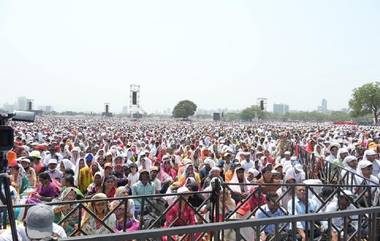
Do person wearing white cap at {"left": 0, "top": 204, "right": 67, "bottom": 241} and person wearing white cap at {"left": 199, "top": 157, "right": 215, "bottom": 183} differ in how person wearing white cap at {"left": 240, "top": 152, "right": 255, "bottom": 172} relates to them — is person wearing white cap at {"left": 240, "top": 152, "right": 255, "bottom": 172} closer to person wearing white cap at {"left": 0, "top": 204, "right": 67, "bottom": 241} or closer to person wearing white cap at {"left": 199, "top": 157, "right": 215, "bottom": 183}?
person wearing white cap at {"left": 199, "top": 157, "right": 215, "bottom": 183}

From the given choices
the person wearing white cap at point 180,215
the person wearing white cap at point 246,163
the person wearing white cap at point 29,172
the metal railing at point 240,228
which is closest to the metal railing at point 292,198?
the person wearing white cap at point 180,215

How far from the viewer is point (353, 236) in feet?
14.9

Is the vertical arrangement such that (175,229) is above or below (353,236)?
above

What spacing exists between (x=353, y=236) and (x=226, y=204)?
7.71 ft

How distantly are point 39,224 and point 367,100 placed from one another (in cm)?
9425

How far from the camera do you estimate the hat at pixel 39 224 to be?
2.51 m

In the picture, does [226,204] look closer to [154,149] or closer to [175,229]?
[175,229]

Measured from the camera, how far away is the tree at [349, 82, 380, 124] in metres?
89.2

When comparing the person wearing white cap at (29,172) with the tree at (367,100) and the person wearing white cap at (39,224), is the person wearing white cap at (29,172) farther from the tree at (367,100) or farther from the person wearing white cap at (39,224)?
the tree at (367,100)

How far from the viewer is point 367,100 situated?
89.9 metres

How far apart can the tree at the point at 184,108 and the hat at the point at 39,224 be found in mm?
127277

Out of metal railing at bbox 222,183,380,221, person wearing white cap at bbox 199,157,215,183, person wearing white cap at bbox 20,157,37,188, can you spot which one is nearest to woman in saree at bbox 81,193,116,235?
metal railing at bbox 222,183,380,221

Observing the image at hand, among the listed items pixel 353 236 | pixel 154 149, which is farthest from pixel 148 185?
pixel 154 149

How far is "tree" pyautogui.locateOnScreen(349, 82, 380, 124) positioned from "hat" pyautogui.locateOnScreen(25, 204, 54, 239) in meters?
92.7
